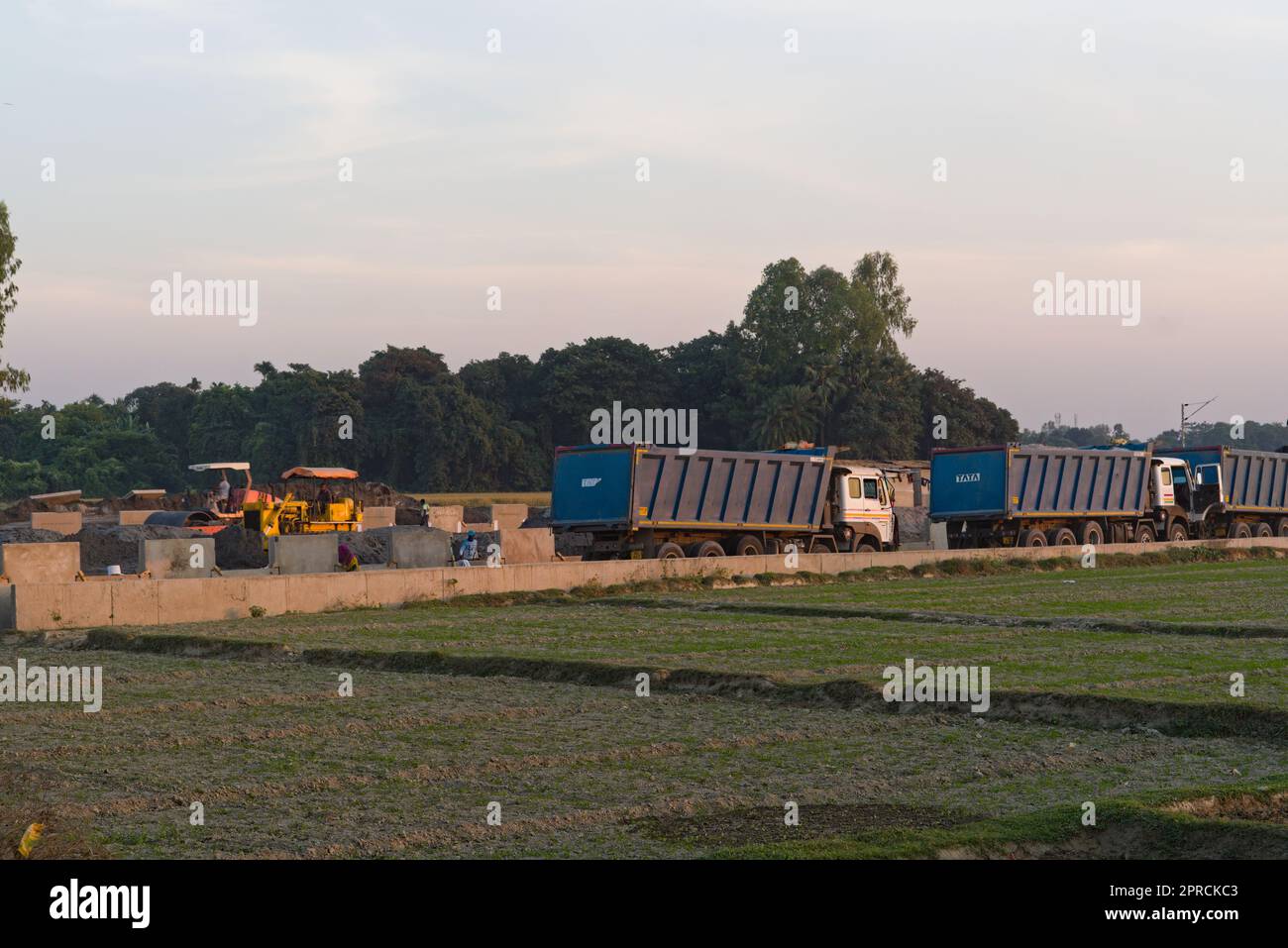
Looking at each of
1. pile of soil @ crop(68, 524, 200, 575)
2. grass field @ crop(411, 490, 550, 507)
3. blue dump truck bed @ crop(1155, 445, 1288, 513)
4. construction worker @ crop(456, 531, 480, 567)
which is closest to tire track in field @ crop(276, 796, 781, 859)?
construction worker @ crop(456, 531, 480, 567)

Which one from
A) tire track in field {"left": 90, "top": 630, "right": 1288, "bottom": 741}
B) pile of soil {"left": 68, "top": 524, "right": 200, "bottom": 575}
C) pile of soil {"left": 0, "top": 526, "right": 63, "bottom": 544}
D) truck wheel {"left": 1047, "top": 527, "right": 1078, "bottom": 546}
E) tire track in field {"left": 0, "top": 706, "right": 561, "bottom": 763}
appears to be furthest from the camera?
truck wheel {"left": 1047, "top": 527, "right": 1078, "bottom": 546}

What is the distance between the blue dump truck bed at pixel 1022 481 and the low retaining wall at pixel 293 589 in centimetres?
772

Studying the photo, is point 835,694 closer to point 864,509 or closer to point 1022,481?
point 864,509

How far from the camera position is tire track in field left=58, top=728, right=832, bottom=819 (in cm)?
942

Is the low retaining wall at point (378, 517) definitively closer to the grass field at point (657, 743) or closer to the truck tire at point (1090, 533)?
the truck tire at point (1090, 533)

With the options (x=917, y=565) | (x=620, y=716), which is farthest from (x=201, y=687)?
(x=917, y=565)

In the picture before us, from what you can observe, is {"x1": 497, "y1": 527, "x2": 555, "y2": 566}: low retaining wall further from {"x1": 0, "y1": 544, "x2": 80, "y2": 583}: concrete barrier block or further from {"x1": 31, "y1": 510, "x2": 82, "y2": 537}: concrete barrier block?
{"x1": 31, "y1": 510, "x2": 82, "y2": 537}: concrete barrier block

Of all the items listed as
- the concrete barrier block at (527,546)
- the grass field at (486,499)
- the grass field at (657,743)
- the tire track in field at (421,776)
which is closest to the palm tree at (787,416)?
the grass field at (486,499)

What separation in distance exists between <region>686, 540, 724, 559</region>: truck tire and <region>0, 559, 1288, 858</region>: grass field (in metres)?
10.1

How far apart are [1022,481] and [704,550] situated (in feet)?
36.2

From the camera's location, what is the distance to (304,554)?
1069 inches

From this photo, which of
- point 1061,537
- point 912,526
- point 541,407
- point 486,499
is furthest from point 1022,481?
point 541,407
